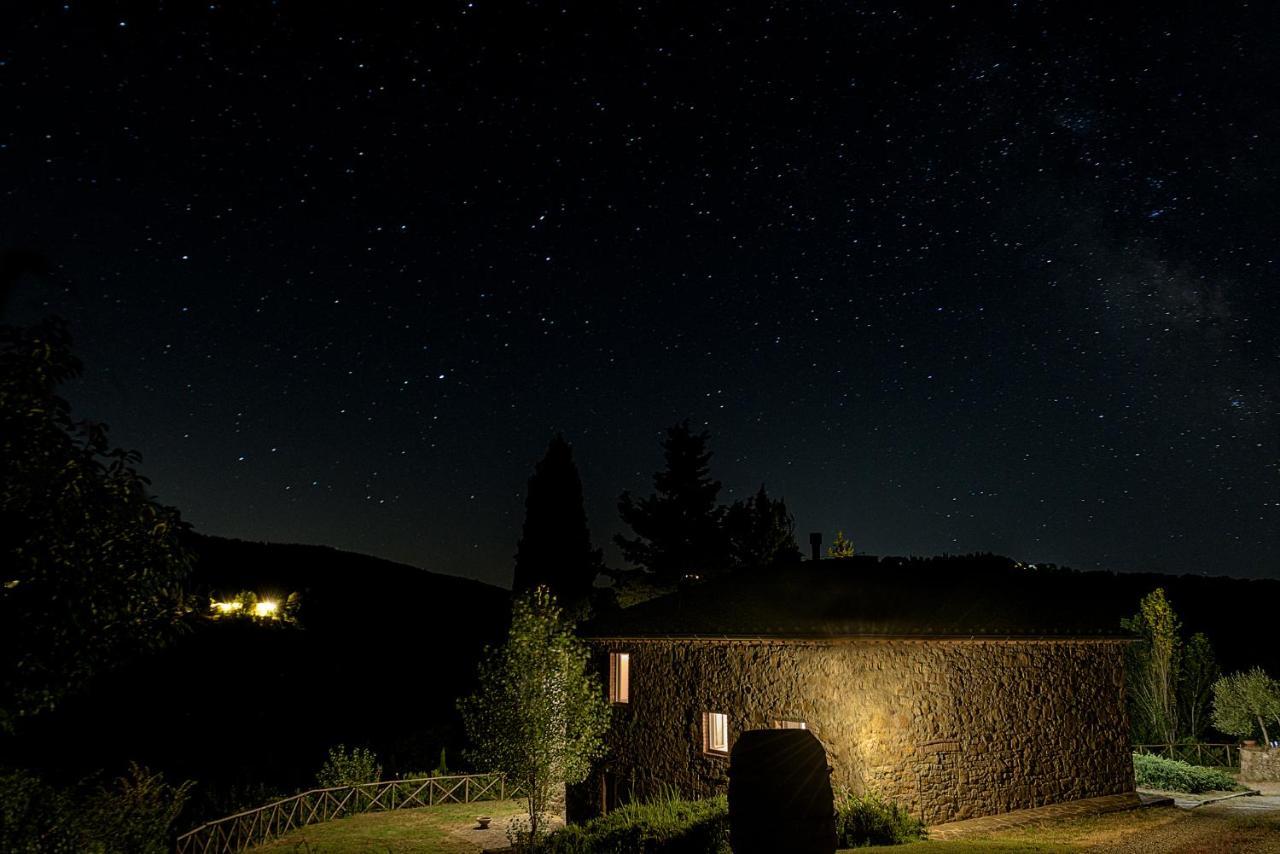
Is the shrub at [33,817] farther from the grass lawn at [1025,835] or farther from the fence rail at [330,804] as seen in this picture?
the fence rail at [330,804]

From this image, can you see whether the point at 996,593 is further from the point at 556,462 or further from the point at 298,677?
the point at 298,677

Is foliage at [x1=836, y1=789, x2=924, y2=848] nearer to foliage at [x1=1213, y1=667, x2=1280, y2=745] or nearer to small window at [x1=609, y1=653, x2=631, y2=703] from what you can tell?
small window at [x1=609, y1=653, x2=631, y2=703]

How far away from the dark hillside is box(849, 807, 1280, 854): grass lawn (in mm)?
13141

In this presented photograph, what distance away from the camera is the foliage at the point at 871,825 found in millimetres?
13625

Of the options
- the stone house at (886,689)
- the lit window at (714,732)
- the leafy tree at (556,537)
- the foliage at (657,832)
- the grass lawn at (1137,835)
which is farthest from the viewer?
the leafy tree at (556,537)

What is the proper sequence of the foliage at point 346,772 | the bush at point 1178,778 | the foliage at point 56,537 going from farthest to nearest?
the foliage at point 346,772, the bush at point 1178,778, the foliage at point 56,537

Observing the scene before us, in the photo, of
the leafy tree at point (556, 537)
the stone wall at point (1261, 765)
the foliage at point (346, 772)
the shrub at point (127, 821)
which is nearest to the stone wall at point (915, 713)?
the stone wall at point (1261, 765)

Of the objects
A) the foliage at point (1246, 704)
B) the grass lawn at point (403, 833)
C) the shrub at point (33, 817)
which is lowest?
the grass lawn at point (403, 833)

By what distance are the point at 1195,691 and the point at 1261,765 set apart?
4.45 meters

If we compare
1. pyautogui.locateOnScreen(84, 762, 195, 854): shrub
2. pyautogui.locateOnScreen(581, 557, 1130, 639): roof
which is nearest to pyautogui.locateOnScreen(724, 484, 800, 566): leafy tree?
pyautogui.locateOnScreen(581, 557, 1130, 639): roof

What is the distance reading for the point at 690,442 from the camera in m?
46.0

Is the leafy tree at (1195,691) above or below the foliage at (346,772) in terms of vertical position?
above

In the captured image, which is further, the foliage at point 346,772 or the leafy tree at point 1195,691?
the leafy tree at point 1195,691

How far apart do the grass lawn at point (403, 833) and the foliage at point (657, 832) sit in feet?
11.3
